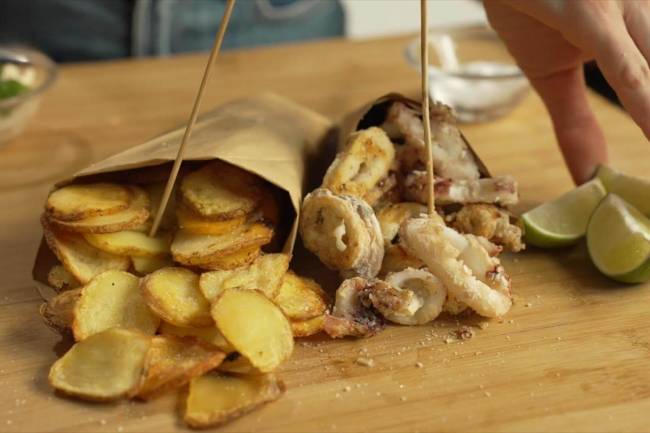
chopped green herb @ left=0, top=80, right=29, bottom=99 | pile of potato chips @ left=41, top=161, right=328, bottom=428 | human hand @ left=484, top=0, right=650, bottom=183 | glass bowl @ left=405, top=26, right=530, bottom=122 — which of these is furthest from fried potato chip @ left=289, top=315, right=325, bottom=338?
chopped green herb @ left=0, top=80, right=29, bottom=99

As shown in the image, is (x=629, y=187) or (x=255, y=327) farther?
(x=629, y=187)

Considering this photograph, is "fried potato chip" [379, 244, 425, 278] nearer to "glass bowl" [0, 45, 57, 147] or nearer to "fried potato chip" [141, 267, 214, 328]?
"fried potato chip" [141, 267, 214, 328]

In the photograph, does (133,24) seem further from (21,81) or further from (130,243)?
(130,243)

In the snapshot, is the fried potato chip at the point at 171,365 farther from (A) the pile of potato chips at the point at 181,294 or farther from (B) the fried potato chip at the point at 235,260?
(B) the fried potato chip at the point at 235,260

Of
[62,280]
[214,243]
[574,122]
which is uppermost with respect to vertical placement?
[574,122]

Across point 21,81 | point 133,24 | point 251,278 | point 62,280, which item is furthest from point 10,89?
point 251,278

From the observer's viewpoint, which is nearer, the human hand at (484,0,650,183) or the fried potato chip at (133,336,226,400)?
the fried potato chip at (133,336,226,400)
